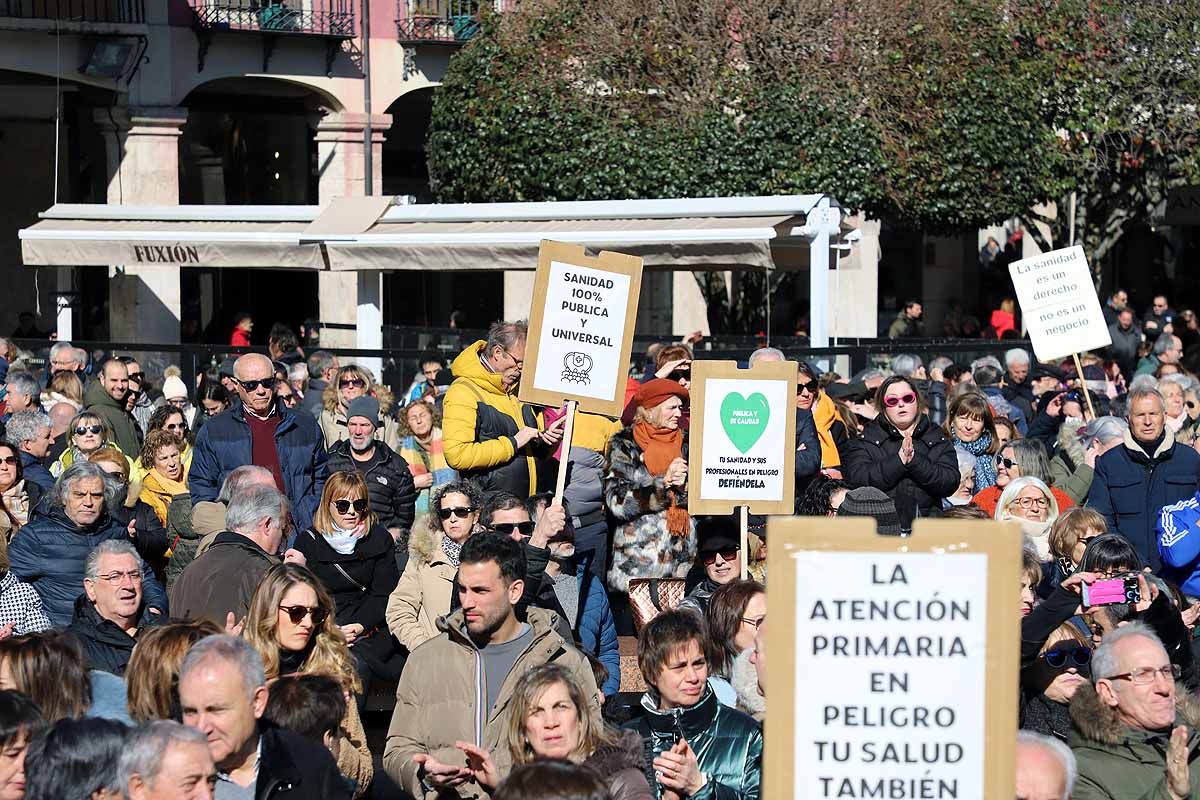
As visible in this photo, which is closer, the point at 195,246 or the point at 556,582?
the point at 556,582

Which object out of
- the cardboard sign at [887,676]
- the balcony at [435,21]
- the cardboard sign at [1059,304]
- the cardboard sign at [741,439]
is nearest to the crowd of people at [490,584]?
the cardboard sign at [741,439]

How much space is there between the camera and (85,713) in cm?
547

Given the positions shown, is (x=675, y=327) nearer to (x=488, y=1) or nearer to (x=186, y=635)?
(x=488, y=1)

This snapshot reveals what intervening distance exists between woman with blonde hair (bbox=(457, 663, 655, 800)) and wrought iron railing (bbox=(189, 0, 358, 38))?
24.2m

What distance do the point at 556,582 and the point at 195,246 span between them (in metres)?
11.2

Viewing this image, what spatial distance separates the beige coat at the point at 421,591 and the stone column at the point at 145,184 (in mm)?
20194

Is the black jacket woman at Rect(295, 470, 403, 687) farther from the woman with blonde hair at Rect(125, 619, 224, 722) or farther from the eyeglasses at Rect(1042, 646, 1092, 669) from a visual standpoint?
the eyeglasses at Rect(1042, 646, 1092, 669)

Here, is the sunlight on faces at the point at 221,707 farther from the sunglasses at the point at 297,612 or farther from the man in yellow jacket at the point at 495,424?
the man in yellow jacket at the point at 495,424

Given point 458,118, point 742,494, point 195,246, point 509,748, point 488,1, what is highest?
point 488,1

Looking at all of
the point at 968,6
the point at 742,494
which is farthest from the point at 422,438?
the point at 968,6

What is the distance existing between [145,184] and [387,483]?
18375mm

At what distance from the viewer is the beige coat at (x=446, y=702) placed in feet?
19.0

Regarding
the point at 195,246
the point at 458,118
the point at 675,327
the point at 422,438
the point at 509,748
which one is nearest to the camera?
the point at 509,748

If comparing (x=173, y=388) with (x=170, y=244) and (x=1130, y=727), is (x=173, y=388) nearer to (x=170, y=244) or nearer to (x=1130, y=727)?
(x=170, y=244)
